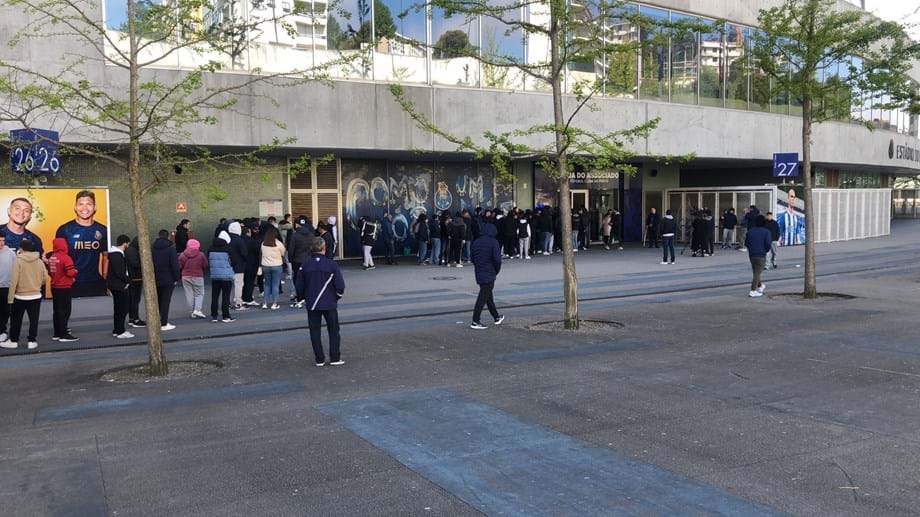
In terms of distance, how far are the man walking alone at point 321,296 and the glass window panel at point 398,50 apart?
12.5 metres

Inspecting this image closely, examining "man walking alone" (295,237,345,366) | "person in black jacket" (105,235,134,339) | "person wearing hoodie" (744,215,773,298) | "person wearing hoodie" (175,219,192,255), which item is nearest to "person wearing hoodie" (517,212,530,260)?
"person wearing hoodie" (744,215,773,298)

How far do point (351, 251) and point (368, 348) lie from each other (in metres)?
14.6

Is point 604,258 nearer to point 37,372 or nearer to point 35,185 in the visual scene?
point 35,185

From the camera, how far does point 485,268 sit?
12.9 m

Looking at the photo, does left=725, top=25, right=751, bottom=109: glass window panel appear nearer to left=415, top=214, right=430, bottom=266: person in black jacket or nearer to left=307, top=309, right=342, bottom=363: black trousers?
left=415, top=214, right=430, bottom=266: person in black jacket

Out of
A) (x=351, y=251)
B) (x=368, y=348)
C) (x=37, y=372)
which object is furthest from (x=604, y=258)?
(x=37, y=372)

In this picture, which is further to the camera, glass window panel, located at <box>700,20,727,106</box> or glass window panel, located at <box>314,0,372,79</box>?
glass window panel, located at <box>700,20,727,106</box>

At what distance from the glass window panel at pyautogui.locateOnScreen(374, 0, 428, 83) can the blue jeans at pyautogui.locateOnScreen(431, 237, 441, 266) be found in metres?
4.75

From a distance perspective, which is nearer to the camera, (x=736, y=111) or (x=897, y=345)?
(x=897, y=345)

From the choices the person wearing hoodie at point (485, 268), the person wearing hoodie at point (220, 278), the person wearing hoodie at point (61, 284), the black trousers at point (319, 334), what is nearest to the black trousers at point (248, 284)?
the person wearing hoodie at point (220, 278)

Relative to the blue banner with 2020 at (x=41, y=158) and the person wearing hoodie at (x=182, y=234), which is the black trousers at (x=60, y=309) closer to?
the blue banner with 2020 at (x=41, y=158)

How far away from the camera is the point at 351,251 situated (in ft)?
84.3

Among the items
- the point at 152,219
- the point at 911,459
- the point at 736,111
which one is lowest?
the point at 911,459

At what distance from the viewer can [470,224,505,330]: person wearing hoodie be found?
42.2 ft
